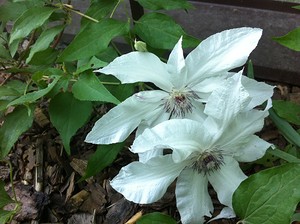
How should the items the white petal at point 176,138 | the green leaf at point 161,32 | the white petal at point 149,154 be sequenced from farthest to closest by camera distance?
the green leaf at point 161,32
the white petal at point 149,154
the white petal at point 176,138

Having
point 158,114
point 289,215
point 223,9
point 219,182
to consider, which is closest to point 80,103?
point 158,114

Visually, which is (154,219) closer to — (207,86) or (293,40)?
(207,86)

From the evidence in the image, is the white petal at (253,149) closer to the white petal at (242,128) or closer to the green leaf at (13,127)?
the white petal at (242,128)

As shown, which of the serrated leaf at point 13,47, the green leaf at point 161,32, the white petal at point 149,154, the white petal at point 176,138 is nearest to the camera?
the white petal at point 176,138

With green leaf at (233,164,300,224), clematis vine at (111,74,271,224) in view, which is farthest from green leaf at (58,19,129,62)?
green leaf at (233,164,300,224)

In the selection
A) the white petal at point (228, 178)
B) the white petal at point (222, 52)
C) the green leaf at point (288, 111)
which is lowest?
the green leaf at point (288, 111)

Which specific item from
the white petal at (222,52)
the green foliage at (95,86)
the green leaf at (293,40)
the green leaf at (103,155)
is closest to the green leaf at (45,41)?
the green foliage at (95,86)
